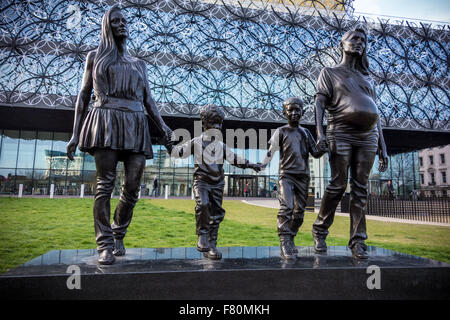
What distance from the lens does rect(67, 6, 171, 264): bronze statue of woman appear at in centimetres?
291

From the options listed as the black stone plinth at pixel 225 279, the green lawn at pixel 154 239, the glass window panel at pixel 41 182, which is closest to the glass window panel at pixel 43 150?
the glass window panel at pixel 41 182

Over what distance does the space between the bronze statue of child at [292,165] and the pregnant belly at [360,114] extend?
50 cm

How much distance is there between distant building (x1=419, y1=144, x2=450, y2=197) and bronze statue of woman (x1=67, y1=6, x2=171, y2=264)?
5838cm

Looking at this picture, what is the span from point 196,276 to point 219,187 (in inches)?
42.8

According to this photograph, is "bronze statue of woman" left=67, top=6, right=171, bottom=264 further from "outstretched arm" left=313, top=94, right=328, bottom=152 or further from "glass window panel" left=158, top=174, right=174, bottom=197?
"glass window panel" left=158, top=174, right=174, bottom=197

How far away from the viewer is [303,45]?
23797 mm

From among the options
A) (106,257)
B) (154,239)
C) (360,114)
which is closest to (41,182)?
(154,239)

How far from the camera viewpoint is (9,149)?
89.9 feet

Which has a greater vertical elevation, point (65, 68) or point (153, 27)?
point (153, 27)

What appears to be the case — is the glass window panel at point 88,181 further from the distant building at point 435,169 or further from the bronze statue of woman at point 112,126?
the distant building at point 435,169

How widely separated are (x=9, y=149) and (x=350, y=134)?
32684 millimetres

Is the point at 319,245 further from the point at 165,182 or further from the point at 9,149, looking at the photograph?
the point at 9,149

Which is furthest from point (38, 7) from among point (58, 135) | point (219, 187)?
point (219, 187)

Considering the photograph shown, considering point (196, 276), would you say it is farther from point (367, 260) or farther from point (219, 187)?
point (367, 260)
